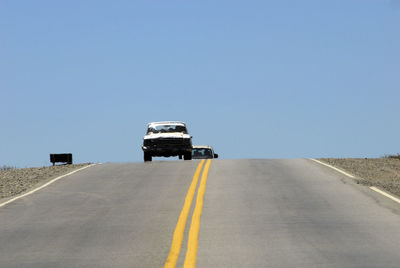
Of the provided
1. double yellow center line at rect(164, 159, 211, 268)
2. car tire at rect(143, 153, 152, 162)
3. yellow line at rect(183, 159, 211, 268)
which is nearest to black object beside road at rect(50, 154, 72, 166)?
car tire at rect(143, 153, 152, 162)

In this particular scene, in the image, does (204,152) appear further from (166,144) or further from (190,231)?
(190,231)

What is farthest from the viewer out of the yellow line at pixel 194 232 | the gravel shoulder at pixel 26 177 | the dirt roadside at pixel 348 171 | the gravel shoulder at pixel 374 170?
the gravel shoulder at pixel 26 177

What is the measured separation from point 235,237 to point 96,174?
13527 millimetres

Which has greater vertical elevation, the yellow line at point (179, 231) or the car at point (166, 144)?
the car at point (166, 144)

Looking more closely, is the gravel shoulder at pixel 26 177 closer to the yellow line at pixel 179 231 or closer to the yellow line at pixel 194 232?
the yellow line at pixel 179 231

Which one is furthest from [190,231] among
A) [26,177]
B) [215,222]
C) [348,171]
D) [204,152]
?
[204,152]

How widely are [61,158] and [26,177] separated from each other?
485cm

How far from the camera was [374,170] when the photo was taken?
26.9 meters

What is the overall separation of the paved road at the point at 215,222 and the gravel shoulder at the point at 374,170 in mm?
854

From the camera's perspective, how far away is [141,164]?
29422mm

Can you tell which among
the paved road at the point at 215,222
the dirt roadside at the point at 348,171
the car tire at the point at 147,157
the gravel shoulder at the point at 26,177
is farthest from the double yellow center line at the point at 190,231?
the car tire at the point at 147,157

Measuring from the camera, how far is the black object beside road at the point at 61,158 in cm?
3055

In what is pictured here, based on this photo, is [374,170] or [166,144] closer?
[374,170]

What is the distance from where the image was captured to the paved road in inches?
431
